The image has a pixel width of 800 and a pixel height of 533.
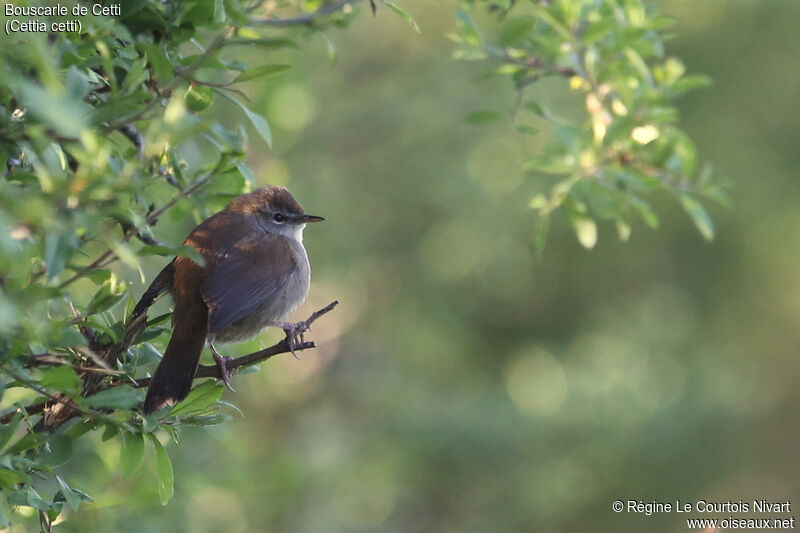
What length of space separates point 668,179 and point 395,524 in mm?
7641

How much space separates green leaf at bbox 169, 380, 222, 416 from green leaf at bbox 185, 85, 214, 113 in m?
0.85

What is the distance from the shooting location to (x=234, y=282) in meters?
3.76

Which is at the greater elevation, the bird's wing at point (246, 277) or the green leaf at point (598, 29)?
the green leaf at point (598, 29)

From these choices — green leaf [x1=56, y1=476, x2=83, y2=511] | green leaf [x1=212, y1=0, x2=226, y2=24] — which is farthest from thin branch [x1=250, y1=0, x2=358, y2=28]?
green leaf [x1=56, y1=476, x2=83, y2=511]

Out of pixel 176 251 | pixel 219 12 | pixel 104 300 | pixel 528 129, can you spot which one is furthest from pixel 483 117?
pixel 176 251

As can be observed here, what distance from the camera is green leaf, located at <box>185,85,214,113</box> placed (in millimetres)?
2814

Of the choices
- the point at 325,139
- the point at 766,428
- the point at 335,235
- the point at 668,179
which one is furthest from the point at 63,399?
the point at 766,428

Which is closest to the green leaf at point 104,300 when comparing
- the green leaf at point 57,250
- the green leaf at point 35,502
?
the green leaf at point 35,502

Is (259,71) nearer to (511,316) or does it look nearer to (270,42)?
(270,42)

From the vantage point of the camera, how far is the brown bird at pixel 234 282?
318 cm

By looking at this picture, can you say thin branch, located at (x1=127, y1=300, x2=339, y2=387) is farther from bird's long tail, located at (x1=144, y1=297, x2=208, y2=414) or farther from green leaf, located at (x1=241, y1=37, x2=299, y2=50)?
green leaf, located at (x1=241, y1=37, x2=299, y2=50)

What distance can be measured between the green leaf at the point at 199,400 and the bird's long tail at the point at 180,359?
20mm

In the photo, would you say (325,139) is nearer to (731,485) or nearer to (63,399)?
(731,485)

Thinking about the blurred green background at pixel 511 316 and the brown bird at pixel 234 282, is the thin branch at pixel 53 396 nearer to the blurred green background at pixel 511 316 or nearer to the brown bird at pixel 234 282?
the brown bird at pixel 234 282
